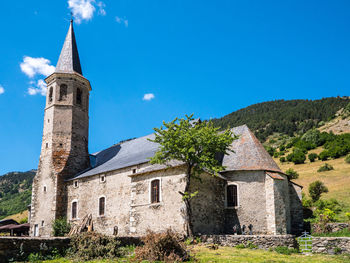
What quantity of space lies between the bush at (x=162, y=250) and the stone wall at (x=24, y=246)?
295cm

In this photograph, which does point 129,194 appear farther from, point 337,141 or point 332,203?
point 337,141

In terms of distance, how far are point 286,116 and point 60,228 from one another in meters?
77.7

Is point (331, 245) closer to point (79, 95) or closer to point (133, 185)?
point (133, 185)

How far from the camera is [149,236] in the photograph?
11.7 metres

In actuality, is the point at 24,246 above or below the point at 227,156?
below

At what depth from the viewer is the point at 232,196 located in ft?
74.2

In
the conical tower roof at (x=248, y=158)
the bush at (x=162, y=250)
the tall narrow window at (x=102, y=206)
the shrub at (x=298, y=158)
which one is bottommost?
the bush at (x=162, y=250)

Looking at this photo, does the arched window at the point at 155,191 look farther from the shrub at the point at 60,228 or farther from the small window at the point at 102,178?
the shrub at the point at 60,228

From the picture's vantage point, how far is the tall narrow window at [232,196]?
2244 cm

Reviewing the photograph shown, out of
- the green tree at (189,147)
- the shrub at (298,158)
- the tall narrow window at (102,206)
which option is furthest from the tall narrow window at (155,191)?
the shrub at (298,158)

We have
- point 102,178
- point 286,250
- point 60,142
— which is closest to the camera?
point 286,250

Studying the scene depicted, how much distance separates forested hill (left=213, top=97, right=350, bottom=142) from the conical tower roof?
58.1m

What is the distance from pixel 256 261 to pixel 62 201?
72.7ft

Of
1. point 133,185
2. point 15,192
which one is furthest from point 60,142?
point 15,192
